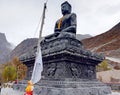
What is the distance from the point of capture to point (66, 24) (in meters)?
6.86

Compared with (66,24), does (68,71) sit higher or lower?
lower

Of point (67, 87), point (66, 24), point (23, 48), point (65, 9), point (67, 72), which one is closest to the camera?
point (67, 87)

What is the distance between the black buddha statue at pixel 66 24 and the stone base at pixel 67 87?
1.64 metres

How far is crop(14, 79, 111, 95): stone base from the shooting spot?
16.2 ft

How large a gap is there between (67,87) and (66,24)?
106 inches

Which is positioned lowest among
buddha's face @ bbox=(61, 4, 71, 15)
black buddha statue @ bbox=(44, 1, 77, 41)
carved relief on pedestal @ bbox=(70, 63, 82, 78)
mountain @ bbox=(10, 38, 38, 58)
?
carved relief on pedestal @ bbox=(70, 63, 82, 78)

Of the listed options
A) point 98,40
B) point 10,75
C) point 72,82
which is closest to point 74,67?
point 72,82

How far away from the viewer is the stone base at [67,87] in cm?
494

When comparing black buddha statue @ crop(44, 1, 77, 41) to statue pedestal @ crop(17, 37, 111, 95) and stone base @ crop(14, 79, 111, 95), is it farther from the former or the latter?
stone base @ crop(14, 79, 111, 95)

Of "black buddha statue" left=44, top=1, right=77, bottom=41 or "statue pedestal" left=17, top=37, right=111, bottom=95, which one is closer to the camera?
"statue pedestal" left=17, top=37, right=111, bottom=95

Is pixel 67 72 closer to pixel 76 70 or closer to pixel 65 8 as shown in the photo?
pixel 76 70

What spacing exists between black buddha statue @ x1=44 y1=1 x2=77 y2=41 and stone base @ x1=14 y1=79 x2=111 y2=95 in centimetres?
164

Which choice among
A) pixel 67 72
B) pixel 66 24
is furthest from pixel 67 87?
pixel 66 24

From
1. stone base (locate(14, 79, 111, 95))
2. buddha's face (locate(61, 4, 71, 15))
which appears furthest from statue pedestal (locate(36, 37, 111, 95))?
buddha's face (locate(61, 4, 71, 15))
